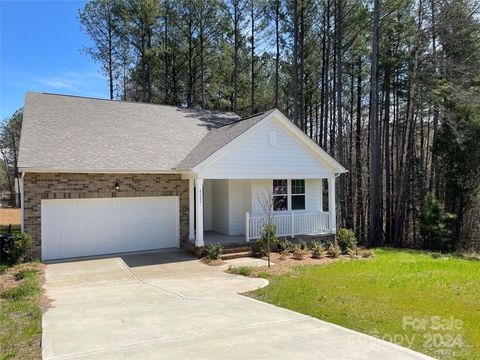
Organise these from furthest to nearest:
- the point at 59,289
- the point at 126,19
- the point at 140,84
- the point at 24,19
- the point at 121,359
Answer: the point at 140,84
the point at 126,19
the point at 24,19
the point at 59,289
the point at 121,359

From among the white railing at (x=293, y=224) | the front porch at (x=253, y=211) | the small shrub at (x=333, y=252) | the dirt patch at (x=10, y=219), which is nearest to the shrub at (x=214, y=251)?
the front porch at (x=253, y=211)

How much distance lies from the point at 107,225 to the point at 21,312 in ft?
21.7

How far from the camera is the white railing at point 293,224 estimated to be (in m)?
14.5

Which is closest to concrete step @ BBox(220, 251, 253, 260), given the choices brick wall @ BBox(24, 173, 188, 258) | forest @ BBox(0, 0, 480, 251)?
brick wall @ BBox(24, 173, 188, 258)

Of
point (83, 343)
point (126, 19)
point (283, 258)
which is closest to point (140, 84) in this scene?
point (126, 19)

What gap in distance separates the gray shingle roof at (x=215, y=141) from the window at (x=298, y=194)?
361 cm

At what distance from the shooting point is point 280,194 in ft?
53.7

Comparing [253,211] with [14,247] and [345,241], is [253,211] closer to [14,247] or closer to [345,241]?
[345,241]

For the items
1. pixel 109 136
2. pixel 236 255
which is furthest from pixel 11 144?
pixel 236 255

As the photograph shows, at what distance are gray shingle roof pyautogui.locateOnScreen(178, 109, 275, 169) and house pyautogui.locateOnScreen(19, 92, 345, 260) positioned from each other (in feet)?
0.27

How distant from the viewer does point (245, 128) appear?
47.1 ft

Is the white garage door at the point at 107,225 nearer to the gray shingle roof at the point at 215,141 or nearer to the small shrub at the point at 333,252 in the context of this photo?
the gray shingle roof at the point at 215,141

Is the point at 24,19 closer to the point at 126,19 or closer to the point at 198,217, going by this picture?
the point at 198,217

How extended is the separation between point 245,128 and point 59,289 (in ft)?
27.9
